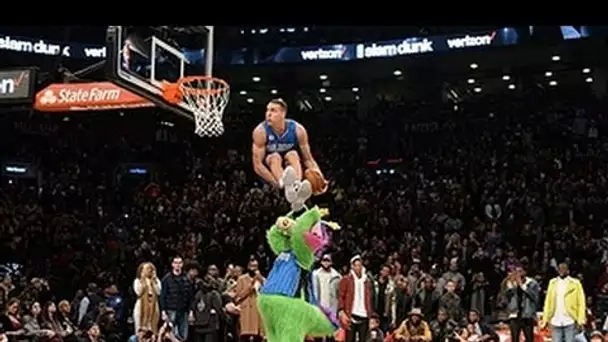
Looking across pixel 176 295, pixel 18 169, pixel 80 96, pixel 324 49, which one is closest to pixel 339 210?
pixel 176 295

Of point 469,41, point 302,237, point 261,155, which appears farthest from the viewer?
point 469,41

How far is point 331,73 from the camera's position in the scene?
100ft

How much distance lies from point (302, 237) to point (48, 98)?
5.06 meters

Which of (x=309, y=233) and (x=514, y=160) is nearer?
(x=309, y=233)

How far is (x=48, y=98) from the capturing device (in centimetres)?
1136

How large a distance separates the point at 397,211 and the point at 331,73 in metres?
12.0

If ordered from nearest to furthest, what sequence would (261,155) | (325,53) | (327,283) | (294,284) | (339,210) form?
1. (294,284)
2. (261,155)
3. (327,283)
4. (339,210)
5. (325,53)

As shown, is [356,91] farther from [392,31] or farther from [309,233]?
[309,233]

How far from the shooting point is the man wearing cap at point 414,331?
40.4 ft

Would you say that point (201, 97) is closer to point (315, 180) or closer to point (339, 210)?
point (315, 180)

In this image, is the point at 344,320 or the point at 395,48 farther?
the point at 395,48

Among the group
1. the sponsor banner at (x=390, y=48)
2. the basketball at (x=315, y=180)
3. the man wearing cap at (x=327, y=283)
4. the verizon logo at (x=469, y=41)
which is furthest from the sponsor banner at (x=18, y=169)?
the basketball at (x=315, y=180)

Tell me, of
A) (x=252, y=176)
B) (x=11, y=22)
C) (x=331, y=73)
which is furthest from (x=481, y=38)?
(x=11, y=22)

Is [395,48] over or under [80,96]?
over
